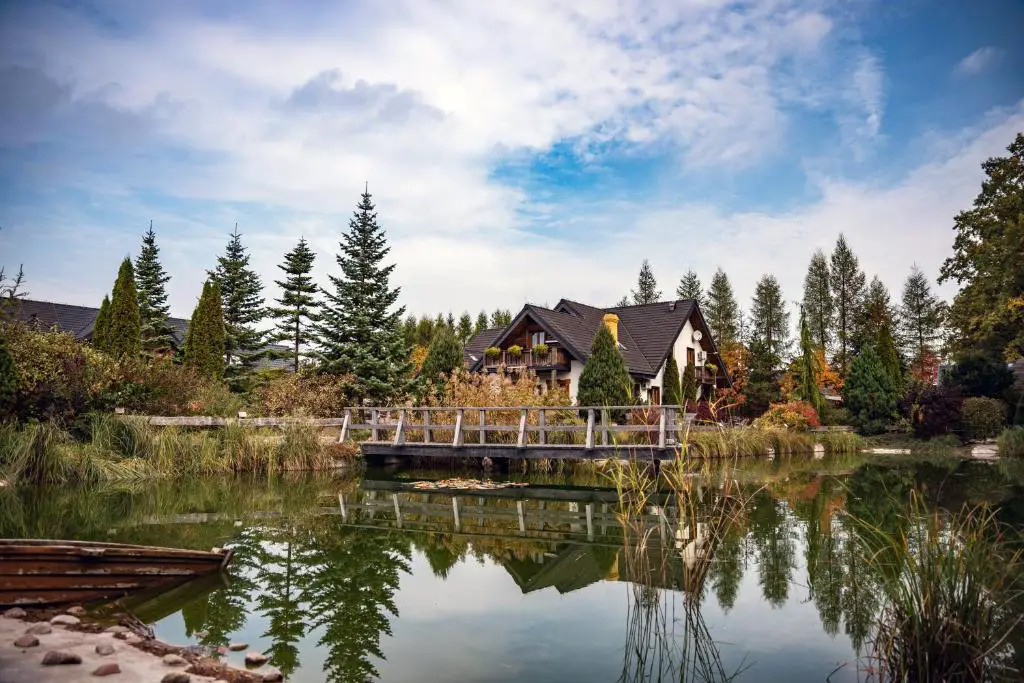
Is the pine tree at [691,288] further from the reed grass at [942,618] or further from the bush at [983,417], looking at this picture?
the reed grass at [942,618]

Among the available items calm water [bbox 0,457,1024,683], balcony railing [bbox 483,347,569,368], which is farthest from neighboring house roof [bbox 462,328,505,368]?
calm water [bbox 0,457,1024,683]

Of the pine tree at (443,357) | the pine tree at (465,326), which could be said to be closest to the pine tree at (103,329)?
the pine tree at (443,357)

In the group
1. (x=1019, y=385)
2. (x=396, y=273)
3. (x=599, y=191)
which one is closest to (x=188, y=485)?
(x=396, y=273)

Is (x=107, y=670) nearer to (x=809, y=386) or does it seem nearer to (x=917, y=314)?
(x=809, y=386)

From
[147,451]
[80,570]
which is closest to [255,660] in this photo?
[80,570]

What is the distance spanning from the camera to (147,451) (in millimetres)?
15695

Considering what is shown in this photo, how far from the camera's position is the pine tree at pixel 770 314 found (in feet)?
173

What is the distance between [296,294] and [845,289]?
39258 millimetres

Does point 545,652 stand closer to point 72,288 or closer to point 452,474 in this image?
point 452,474

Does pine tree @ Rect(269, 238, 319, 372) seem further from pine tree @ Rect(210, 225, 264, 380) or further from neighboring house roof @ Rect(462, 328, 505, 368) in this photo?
neighboring house roof @ Rect(462, 328, 505, 368)

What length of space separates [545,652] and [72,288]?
3514 cm

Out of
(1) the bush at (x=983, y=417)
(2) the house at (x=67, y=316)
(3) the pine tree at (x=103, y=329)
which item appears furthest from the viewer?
(2) the house at (x=67, y=316)

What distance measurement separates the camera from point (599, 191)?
24031 millimetres

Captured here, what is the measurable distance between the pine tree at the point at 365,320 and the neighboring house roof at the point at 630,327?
7841 millimetres
